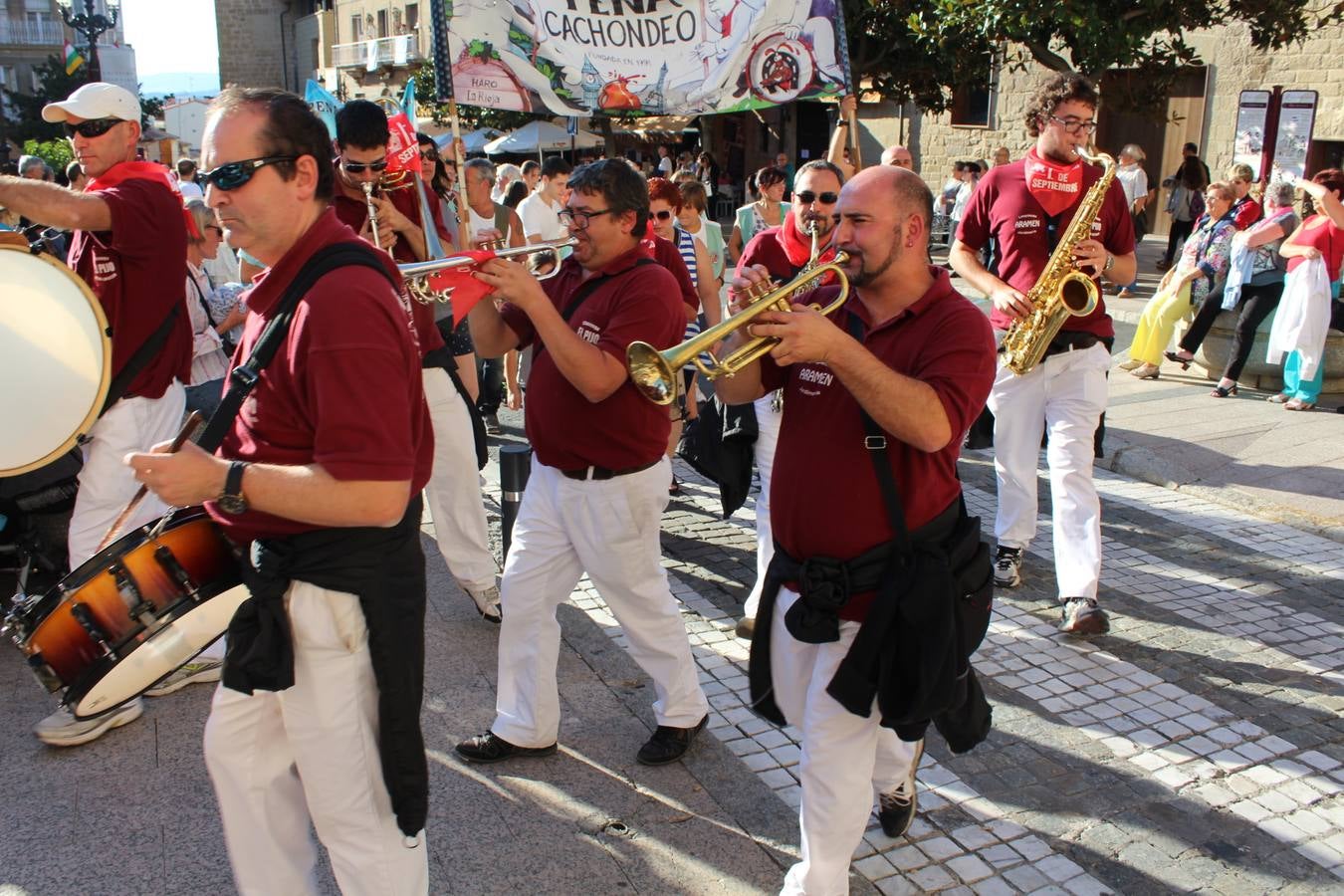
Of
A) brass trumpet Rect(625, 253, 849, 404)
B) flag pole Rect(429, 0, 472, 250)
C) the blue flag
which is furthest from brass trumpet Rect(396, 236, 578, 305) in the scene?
the blue flag

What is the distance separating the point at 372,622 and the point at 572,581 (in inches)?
59.2

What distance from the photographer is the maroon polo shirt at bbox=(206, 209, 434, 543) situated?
2168 mm

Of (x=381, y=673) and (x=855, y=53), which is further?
(x=855, y=53)

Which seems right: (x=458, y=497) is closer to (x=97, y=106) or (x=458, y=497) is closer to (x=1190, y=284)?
(x=97, y=106)

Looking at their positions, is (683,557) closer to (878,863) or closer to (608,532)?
(608,532)

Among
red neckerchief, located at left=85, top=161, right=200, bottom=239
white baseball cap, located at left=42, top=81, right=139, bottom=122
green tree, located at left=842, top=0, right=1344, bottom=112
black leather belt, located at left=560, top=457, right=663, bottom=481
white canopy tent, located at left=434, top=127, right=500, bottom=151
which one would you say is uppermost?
green tree, located at left=842, top=0, right=1344, bottom=112

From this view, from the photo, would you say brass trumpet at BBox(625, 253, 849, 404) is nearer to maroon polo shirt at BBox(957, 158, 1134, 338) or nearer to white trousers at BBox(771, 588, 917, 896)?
white trousers at BBox(771, 588, 917, 896)

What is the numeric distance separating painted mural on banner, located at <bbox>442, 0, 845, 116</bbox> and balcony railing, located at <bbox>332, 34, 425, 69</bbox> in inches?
1782

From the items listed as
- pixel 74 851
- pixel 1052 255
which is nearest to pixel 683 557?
pixel 1052 255

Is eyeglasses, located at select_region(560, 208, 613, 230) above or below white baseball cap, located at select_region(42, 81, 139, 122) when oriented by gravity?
below

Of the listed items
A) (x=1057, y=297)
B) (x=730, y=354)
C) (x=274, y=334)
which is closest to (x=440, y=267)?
(x=730, y=354)

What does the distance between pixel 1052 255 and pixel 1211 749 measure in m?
2.12

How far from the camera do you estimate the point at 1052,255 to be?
4.92 metres

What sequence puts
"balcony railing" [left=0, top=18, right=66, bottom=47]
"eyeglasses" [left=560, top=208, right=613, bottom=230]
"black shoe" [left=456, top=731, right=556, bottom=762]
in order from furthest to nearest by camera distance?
1. "balcony railing" [left=0, top=18, right=66, bottom=47]
2. "black shoe" [left=456, top=731, right=556, bottom=762]
3. "eyeglasses" [left=560, top=208, right=613, bottom=230]
